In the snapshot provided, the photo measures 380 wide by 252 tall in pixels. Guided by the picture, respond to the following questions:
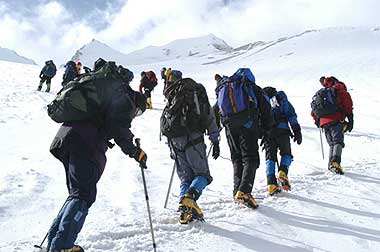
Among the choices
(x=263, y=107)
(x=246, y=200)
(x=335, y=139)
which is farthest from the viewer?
(x=335, y=139)

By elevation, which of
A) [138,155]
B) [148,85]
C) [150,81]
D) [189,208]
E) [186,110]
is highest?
[150,81]

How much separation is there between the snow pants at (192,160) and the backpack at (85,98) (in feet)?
4.13

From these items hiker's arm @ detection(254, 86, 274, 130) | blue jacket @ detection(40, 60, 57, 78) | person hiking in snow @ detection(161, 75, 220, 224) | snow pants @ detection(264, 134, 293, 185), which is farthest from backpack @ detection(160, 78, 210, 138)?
blue jacket @ detection(40, 60, 57, 78)

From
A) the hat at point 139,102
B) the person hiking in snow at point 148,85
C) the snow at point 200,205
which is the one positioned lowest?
the snow at point 200,205

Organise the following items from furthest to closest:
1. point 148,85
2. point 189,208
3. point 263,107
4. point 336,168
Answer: point 148,85 < point 336,168 < point 263,107 < point 189,208

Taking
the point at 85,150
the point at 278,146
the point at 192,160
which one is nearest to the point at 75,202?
the point at 85,150

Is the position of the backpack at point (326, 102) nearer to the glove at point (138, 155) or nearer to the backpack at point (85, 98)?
the glove at point (138, 155)

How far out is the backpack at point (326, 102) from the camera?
699cm

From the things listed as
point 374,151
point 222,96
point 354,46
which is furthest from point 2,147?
point 354,46

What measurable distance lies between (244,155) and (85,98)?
94.5 inches

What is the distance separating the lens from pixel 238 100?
16.6ft

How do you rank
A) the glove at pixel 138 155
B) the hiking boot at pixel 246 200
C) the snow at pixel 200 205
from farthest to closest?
1. the hiking boot at pixel 246 200
2. the snow at pixel 200 205
3. the glove at pixel 138 155

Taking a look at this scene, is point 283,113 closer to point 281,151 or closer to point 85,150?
point 281,151

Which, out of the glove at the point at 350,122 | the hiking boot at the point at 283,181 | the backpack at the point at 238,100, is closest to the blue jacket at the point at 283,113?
the hiking boot at the point at 283,181
